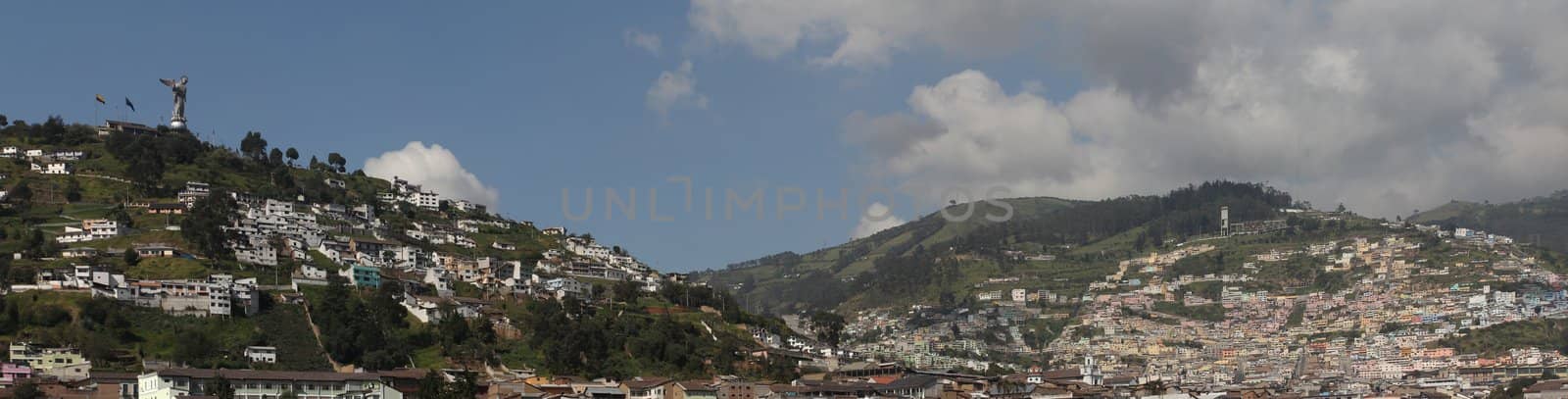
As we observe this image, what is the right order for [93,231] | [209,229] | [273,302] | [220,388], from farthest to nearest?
[93,231]
[209,229]
[273,302]
[220,388]

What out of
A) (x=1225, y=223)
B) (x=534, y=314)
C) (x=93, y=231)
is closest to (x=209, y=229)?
(x=93, y=231)

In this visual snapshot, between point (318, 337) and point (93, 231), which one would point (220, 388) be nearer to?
point (318, 337)

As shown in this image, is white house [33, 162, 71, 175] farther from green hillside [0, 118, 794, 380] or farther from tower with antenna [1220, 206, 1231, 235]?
tower with antenna [1220, 206, 1231, 235]

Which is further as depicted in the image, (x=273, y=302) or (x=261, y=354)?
(x=273, y=302)

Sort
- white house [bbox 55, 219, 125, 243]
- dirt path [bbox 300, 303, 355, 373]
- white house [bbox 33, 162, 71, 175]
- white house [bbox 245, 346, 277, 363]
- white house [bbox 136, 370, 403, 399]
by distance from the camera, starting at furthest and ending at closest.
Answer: white house [bbox 33, 162, 71, 175]
white house [bbox 55, 219, 125, 243]
dirt path [bbox 300, 303, 355, 373]
white house [bbox 245, 346, 277, 363]
white house [bbox 136, 370, 403, 399]

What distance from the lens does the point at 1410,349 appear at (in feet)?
444

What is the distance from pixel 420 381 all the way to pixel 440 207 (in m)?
58.0

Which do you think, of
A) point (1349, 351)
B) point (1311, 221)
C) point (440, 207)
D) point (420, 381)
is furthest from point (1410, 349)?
point (420, 381)

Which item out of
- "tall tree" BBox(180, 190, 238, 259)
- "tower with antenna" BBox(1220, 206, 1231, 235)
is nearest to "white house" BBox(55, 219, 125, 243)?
"tall tree" BBox(180, 190, 238, 259)

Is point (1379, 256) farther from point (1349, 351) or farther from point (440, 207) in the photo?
point (440, 207)


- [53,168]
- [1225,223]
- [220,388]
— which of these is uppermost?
[1225,223]

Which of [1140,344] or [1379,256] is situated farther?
[1379,256]

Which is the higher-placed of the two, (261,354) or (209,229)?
(209,229)

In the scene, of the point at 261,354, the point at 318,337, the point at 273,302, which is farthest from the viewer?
the point at 273,302
